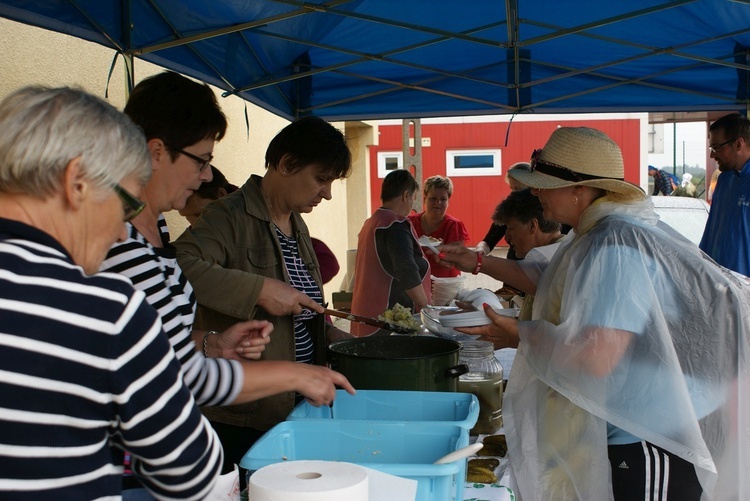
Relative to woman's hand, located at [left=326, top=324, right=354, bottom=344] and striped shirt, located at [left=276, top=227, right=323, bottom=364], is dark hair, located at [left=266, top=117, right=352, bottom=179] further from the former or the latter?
woman's hand, located at [left=326, top=324, right=354, bottom=344]

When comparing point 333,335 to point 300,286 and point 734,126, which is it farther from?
Answer: point 734,126

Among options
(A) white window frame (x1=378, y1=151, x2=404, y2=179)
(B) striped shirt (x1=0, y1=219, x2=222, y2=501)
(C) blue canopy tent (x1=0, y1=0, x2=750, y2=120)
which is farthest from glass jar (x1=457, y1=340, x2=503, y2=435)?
(A) white window frame (x1=378, y1=151, x2=404, y2=179)

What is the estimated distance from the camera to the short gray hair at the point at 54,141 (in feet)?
3.06

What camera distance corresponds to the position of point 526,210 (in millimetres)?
3574

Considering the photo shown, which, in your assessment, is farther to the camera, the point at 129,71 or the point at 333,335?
the point at 129,71

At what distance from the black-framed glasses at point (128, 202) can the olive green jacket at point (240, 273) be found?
3.47 ft

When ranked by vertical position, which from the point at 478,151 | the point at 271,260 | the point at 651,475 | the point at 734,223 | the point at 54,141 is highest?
the point at 478,151

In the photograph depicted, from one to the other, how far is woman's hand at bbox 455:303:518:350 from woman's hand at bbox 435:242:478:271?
93 cm

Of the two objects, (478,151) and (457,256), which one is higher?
(478,151)

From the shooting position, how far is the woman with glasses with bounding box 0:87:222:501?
0.88 m

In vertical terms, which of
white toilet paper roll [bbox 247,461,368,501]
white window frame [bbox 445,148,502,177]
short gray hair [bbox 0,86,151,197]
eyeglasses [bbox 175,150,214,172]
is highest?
white window frame [bbox 445,148,502,177]

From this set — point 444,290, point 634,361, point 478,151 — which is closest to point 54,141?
point 634,361

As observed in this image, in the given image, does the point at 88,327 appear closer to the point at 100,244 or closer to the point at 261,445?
the point at 100,244

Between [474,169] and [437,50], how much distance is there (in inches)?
559
